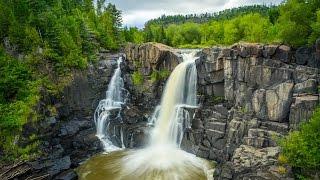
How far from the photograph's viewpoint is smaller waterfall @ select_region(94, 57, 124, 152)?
44.1 meters

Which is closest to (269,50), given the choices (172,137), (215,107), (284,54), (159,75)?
(284,54)

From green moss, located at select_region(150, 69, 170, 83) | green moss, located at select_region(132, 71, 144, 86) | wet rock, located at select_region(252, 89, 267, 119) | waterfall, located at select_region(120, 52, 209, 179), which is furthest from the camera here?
green moss, located at select_region(132, 71, 144, 86)

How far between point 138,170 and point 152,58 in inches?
716

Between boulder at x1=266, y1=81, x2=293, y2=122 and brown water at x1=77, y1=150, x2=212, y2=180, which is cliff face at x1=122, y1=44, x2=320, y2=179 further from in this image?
brown water at x1=77, y1=150, x2=212, y2=180

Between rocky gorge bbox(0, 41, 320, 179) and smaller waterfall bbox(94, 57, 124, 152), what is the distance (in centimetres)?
81

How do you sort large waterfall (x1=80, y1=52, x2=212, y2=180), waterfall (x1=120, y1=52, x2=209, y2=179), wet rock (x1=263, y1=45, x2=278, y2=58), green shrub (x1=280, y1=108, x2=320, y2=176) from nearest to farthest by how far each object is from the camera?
green shrub (x1=280, y1=108, x2=320, y2=176) → large waterfall (x1=80, y1=52, x2=212, y2=180) → waterfall (x1=120, y1=52, x2=209, y2=179) → wet rock (x1=263, y1=45, x2=278, y2=58)

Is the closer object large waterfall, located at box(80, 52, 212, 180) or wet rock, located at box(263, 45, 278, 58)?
large waterfall, located at box(80, 52, 212, 180)

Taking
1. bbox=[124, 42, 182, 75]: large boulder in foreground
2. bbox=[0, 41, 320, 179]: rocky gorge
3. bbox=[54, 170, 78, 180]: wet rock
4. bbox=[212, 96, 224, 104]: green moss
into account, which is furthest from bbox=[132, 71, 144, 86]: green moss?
bbox=[54, 170, 78, 180]: wet rock

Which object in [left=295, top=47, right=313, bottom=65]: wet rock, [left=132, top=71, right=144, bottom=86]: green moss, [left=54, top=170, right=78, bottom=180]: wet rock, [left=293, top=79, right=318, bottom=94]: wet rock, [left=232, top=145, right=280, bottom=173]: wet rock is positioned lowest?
[left=54, top=170, right=78, bottom=180]: wet rock

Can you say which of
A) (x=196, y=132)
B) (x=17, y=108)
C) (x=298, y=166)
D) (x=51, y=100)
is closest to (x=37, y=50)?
(x=51, y=100)

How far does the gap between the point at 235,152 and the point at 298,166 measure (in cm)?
704

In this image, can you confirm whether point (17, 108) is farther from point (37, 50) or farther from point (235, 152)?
point (235, 152)

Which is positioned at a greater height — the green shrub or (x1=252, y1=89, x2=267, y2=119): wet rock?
(x1=252, y1=89, x2=267, y2=119): wet rock

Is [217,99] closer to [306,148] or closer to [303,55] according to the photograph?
[303,55]
